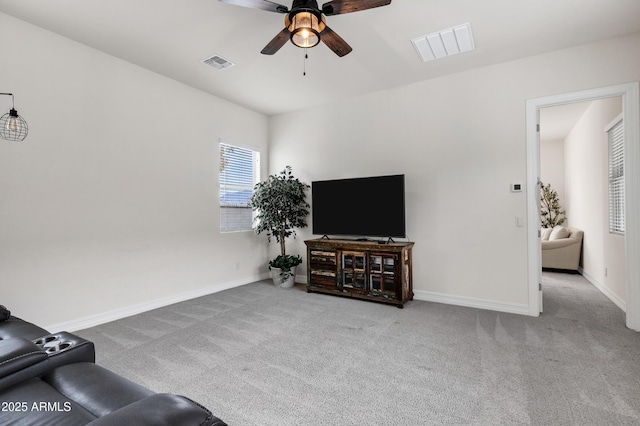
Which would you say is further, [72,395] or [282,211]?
[282,211]

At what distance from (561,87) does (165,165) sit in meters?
4.65

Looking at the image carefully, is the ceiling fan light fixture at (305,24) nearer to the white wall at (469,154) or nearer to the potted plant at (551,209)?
the white wall at (469,154)

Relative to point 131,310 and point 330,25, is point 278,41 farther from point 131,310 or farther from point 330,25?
point 131,310

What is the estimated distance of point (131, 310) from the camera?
11.7ft

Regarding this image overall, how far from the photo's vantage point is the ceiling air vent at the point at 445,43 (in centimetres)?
297

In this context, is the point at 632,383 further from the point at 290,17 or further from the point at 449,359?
the point at 290,17

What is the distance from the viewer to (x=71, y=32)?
3.01m

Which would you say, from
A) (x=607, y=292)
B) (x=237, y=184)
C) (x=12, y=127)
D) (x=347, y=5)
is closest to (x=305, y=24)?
(x=347, y=5)

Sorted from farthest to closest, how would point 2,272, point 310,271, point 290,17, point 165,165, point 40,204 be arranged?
1. point 310,271
2. point 165,165
3. point 40,204
4. point 2,272
5. point 290,17

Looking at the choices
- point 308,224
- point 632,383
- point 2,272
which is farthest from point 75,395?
point 308,224

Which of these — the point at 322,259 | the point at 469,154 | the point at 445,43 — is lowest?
the point at 322,259

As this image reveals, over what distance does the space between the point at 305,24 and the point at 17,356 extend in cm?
231

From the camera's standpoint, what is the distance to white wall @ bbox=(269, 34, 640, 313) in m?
3.38

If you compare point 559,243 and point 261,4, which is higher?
point 261,4
